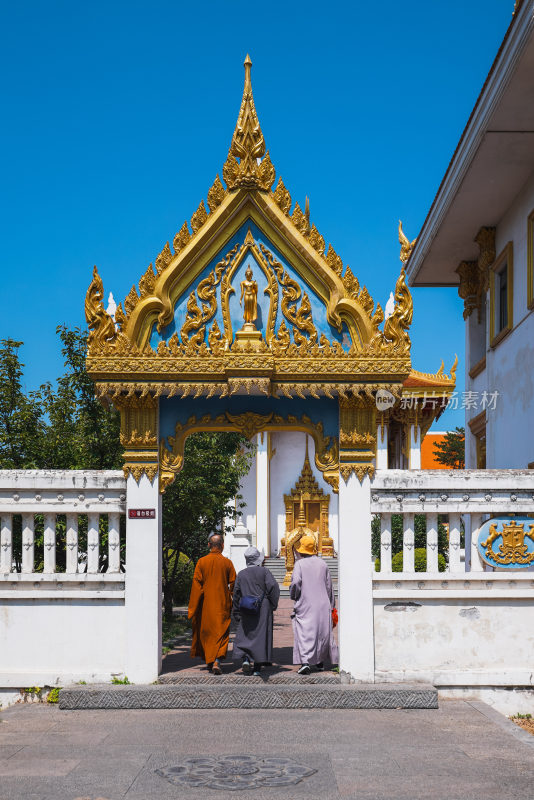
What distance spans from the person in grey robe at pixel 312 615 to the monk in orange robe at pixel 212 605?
2.54 ft

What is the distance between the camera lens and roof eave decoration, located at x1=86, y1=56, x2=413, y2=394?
10.5 m

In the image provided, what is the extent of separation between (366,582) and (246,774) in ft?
12.1

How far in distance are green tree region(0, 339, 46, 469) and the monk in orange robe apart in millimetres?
5370

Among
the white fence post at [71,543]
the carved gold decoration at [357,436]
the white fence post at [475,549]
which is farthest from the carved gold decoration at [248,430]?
the white fence post at [475,549]

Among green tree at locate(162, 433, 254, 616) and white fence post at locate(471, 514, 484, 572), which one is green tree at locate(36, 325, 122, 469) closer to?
green tree at locate(162, 433, 254, 616)

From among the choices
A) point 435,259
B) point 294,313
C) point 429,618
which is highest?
point 435,259

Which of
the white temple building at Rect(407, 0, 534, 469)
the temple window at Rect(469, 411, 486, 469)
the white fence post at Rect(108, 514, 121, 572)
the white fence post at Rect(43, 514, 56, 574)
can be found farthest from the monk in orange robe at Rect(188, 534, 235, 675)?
the temple window at Rect(469, 411, 486, 469)

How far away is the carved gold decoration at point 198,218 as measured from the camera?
10938mm

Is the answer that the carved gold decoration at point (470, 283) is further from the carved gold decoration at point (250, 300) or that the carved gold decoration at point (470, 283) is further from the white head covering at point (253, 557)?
the white head covering at point (253, 557)

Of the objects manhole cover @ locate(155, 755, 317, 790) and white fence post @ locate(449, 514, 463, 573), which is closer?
manhole cover @ locate(155, 755, 317, 790)

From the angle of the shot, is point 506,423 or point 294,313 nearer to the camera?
point 294,313

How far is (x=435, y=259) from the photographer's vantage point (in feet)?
56.7

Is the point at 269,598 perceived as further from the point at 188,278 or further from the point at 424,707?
the point at 188,278

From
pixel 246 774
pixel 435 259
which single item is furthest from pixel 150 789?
pixel 435 259
